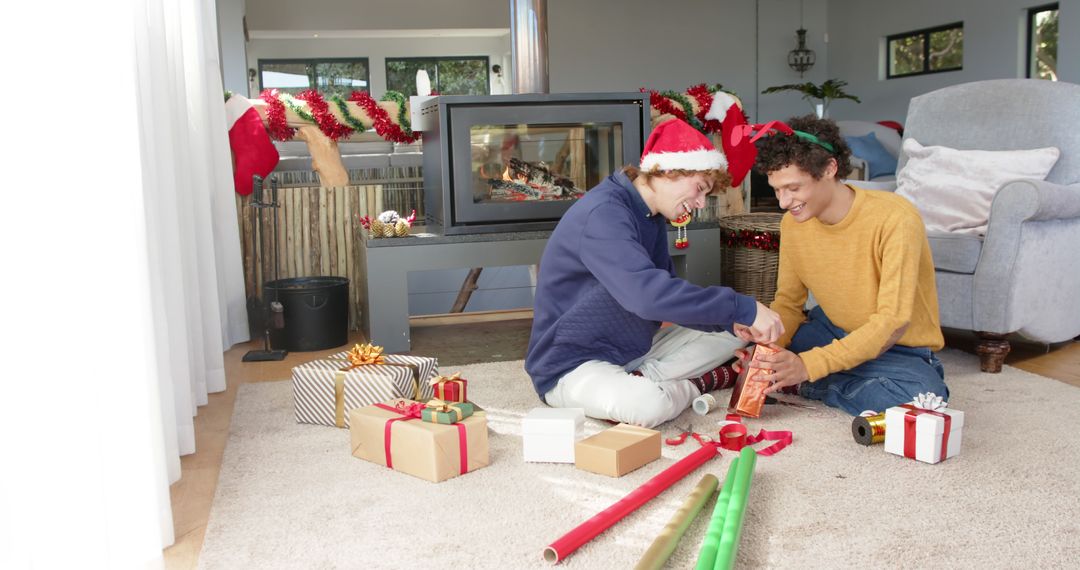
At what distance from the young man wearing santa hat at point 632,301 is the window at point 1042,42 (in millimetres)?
6765

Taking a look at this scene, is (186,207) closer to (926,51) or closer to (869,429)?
(869,429)

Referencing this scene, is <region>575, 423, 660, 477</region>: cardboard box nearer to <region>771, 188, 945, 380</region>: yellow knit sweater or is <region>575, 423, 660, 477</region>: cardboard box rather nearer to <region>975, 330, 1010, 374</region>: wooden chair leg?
<region>771, 188, 945, 380</region>: yellow knit sweater

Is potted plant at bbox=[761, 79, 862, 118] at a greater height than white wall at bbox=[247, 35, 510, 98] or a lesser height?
lesser

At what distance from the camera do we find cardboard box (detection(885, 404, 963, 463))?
7.11 ft

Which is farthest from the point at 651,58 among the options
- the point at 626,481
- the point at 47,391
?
the point at 47,391

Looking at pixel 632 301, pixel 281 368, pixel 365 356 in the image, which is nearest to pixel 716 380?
pixel 632 301

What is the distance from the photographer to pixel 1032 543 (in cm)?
175

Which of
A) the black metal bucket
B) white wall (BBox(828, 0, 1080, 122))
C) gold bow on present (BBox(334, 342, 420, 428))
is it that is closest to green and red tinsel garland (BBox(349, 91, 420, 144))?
the black metal bucket

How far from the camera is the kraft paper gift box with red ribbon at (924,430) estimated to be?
2.17m

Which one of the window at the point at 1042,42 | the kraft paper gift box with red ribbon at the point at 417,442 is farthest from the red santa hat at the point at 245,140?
the window at the point at 1042,42

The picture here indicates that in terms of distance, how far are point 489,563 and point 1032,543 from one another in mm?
1029

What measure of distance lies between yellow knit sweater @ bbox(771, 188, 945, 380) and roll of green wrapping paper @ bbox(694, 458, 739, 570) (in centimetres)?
68

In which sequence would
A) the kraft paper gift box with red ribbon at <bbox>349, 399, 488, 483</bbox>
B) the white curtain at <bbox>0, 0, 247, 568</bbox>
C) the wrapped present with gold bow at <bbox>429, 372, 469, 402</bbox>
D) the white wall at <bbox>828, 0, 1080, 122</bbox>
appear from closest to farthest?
the white curtain at <bbox>0, 0, 247, 568</bbox>, the kraft paper gift box with red ribbon at <bbox>349, 399, 488, 483</bbox>, the wrapped present with gold bow at <bbox>429, 372, 469, 402</bbox>, the white wall at <bbox>828, 0, 1080, 122</bbox>

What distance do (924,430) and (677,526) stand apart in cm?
79
